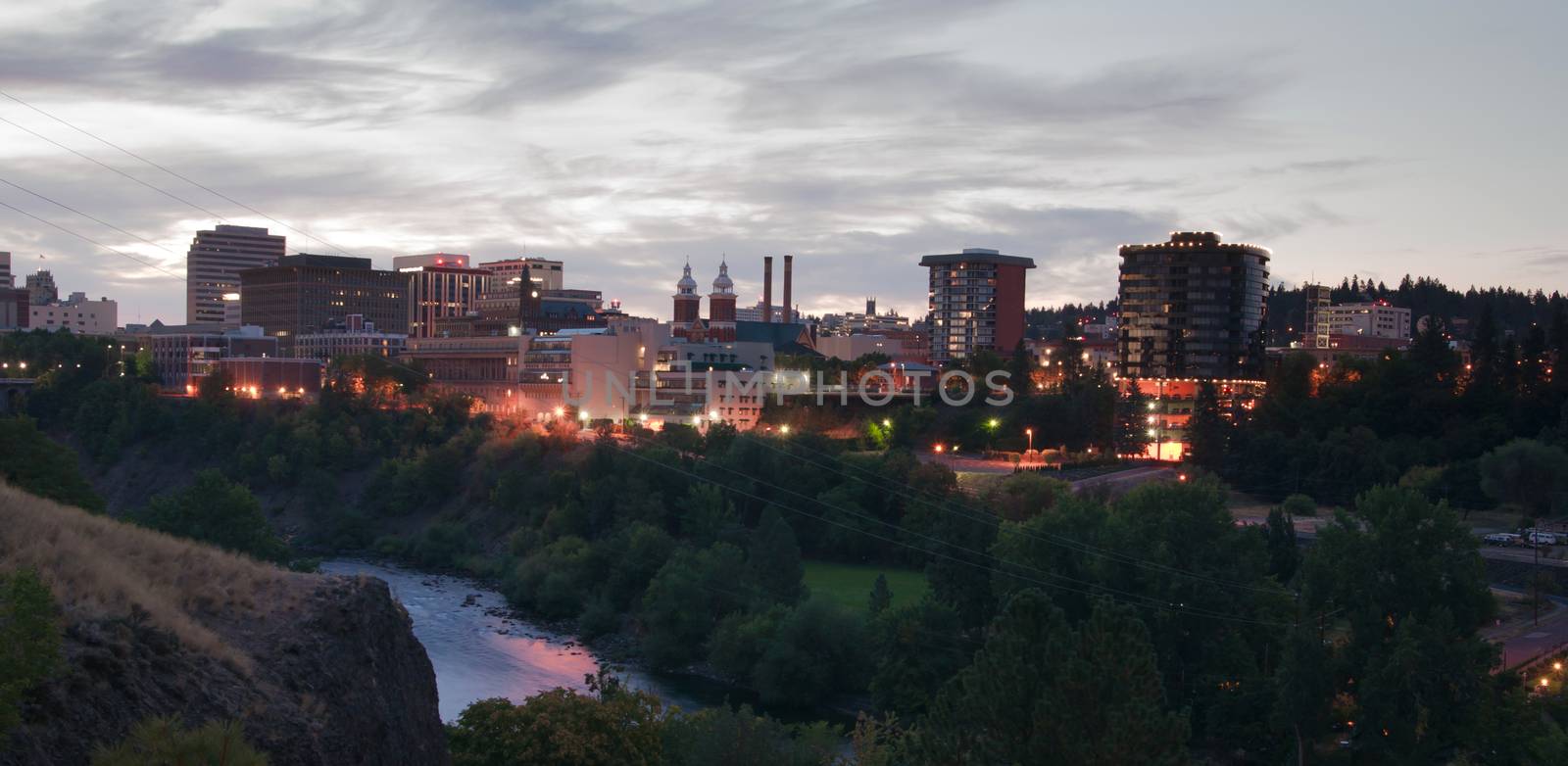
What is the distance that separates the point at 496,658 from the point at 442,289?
4323 inches

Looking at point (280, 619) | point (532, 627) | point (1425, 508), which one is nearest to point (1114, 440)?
point (532, 627)

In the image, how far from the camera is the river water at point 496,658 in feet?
101

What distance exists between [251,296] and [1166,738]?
12715 cm

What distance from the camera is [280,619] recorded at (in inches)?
521

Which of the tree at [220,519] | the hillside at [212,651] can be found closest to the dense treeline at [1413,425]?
the tree at [220,519]

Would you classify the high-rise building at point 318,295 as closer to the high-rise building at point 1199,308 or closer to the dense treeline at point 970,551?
the dense treeline at point 970,551

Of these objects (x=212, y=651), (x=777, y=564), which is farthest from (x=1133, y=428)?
(x=212, y=651)

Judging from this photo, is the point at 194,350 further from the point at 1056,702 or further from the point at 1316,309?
the point at 1316,309

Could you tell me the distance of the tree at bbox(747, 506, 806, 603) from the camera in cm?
3606

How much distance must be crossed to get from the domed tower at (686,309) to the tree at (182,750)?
75.9m

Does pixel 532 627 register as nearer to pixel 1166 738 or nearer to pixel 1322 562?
pixel 1322 562

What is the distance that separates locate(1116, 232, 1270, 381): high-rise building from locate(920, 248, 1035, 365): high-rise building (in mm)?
24365

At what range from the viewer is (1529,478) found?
41469 mm

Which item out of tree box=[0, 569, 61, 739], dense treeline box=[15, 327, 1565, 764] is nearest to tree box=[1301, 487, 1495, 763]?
dense treeline box=[15, 327, 1565, 764]
